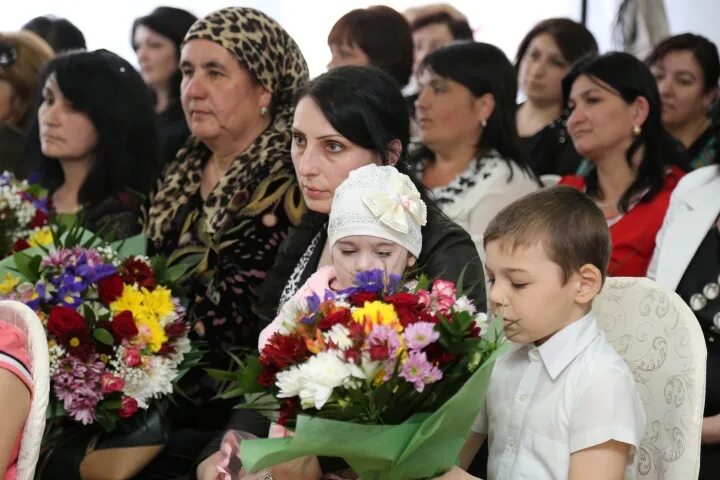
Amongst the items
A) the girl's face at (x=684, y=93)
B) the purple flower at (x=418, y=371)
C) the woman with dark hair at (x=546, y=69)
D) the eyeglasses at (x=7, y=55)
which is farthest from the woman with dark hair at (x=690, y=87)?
the purple flower at (x=418, y=371)

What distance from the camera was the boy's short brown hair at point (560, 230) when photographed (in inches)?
84.4

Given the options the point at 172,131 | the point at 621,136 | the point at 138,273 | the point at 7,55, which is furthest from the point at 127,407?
the point at 7,55

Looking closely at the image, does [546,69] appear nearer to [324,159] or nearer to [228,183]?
[228,183]

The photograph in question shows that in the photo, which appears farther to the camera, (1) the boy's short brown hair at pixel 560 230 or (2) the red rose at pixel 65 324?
(2) the red rose at pixel 65 324

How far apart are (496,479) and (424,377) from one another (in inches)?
20.9

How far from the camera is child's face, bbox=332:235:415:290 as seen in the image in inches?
91.0

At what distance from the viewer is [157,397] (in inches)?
109

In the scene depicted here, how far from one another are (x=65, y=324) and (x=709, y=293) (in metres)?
1.60

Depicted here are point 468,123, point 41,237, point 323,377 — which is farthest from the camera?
point 468,123

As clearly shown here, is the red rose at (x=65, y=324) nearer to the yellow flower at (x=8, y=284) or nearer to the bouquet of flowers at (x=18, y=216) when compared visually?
the yellow flower at (x=8, y=284)

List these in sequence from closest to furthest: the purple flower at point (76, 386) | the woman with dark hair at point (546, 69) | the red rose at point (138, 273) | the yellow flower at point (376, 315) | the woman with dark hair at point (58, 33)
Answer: the yellow flower at point (376, 315)
the purple flower at point (76, 386)
the red rose at point (138, 273)
the woman with dark hair at point (546, 69)
the woman with dark hair at point (58, 33)

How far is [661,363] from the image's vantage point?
2219 millimetres

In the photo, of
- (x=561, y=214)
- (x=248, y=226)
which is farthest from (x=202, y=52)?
(x=561, y=214)

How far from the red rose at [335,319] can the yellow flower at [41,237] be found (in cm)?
145
